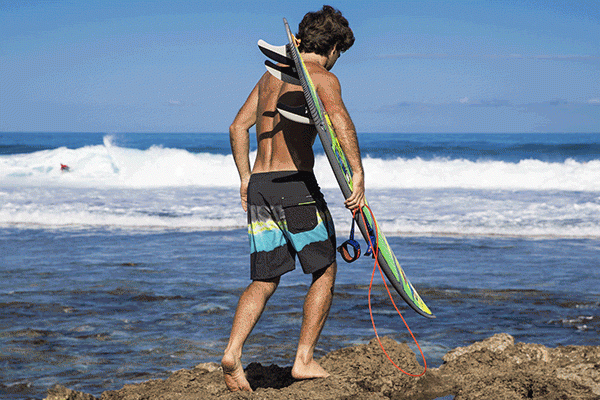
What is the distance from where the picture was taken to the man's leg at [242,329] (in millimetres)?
3001

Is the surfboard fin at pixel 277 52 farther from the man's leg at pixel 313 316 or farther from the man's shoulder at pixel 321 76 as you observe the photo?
the man's leg at pixel 313 316

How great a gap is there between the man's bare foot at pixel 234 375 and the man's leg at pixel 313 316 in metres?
0.29

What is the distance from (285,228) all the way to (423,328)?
7.67 ft

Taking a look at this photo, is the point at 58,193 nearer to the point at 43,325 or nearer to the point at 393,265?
the point at 43,325

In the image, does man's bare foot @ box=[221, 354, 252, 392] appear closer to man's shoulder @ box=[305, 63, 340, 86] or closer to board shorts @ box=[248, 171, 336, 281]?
board shorts @ box=[248, 171, 336, 281]

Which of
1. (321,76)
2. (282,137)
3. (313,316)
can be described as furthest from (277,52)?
(313,316)

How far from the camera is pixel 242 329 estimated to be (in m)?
3.04

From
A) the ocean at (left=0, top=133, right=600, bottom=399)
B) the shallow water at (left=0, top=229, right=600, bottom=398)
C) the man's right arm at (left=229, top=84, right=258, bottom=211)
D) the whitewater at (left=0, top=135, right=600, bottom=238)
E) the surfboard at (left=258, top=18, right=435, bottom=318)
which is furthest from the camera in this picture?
the whitewater at (left=0, top=135, right=600, bottom=238)

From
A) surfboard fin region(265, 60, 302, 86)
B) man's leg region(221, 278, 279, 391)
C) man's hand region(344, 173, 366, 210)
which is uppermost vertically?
surfboard fin region(265, 60, 302, 86)

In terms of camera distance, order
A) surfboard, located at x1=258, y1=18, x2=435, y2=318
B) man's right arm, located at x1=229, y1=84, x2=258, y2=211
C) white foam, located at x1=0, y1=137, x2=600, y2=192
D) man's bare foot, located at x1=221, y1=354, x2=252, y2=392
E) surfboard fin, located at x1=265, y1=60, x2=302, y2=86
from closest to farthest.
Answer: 1. surfboard, located at x1=258, y1=18, x2=435, y2=318
2. surfboard fin, located at x1=265, y1=60, x2=302, y2=86
3. man's bare foot, located at x1=221, y1=354, x2=252, y2=392
4. man's right arm, located at x1=229, y1=84, x2=258, y2=211
5. white foam, located at x1=0, y1=137, x2=600, y2=192

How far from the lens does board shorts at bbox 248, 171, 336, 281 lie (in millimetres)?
3061

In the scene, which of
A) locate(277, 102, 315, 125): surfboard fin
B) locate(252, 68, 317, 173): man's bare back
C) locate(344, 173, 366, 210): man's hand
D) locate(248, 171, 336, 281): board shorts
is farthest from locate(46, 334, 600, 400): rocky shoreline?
locate(277, 102, 315, 125): surfboard fin

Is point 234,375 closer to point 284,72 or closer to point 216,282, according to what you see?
point 284,72

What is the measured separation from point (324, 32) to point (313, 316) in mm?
1515
